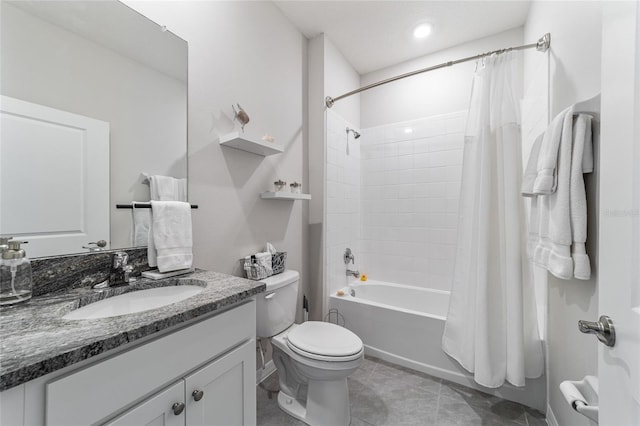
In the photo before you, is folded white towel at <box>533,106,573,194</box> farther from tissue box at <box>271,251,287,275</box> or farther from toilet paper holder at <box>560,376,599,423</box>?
tissue box at <box>271,251,287,275</box>

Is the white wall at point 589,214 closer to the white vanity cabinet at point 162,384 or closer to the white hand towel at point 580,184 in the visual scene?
the white hand towel at point 580,184

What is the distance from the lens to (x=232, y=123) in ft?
5.32

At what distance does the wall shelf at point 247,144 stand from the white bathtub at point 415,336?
1358 mm

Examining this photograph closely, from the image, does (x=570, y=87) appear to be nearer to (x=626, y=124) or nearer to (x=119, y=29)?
(x=626, y=124)

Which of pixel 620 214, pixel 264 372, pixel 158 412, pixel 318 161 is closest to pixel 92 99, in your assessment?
pixel 158 412

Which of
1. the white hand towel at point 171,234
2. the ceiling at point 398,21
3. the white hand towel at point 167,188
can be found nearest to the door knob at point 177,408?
the white hand towel at point 171,234

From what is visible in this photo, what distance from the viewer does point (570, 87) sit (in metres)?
1.24

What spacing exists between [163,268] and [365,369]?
162cm

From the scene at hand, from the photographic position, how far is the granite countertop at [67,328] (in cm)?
51

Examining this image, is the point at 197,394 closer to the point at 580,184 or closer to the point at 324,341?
the point at 324,341

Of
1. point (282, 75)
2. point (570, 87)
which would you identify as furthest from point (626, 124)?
point (282, 75)

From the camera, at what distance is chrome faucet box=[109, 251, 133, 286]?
1066 mm

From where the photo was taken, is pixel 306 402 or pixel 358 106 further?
pixel 358 106

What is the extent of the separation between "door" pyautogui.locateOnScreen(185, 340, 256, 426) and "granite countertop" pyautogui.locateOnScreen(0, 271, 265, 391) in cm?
20
